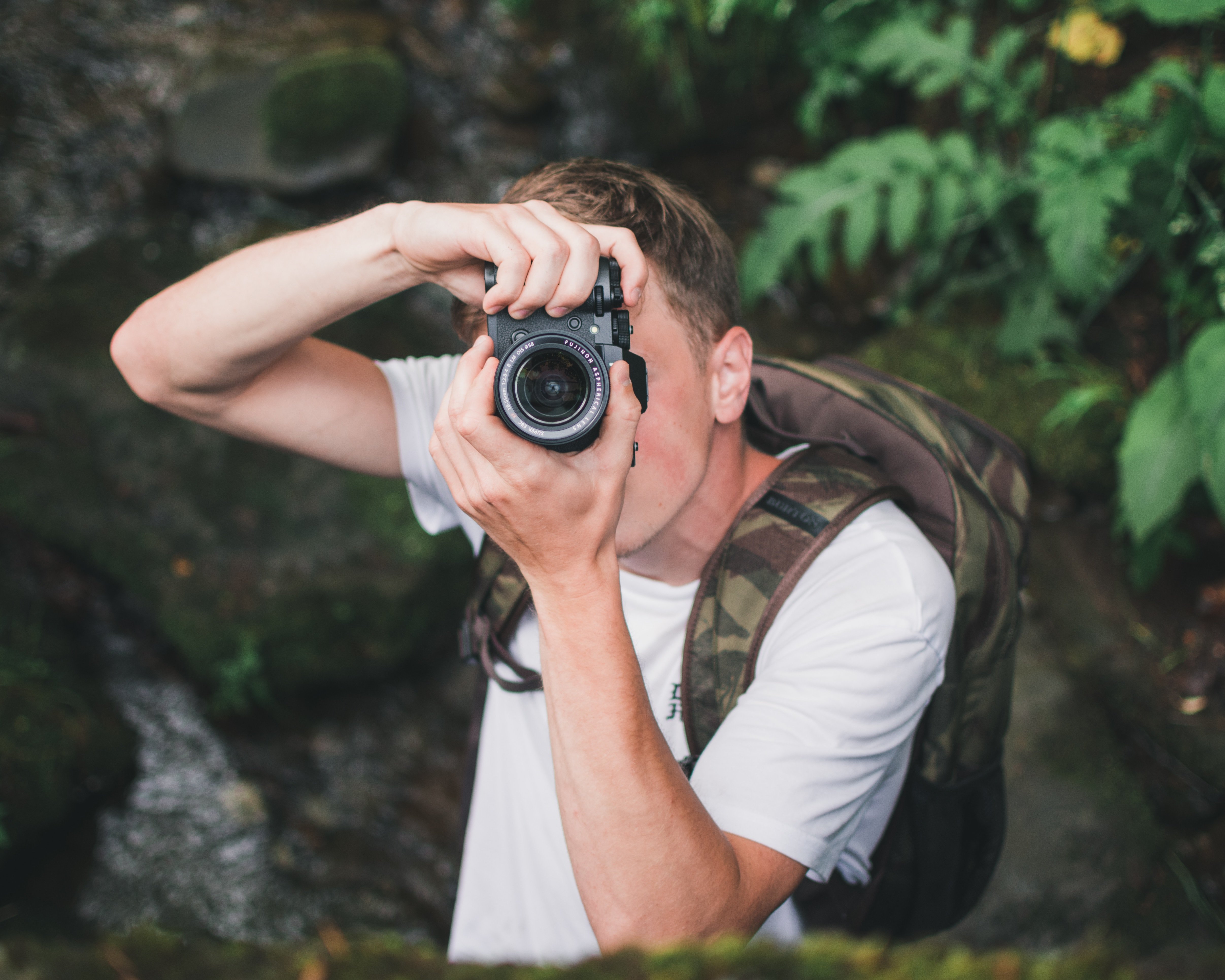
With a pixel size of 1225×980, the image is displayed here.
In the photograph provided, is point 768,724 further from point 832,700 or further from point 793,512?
point 793,512

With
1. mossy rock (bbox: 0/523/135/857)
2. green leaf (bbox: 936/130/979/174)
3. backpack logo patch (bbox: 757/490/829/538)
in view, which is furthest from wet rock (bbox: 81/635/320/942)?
green leaf (bbox: 936/130/979/174)

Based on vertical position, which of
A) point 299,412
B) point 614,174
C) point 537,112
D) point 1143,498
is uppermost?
point 537,112

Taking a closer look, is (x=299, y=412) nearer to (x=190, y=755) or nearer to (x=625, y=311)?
(x=625, y=311)

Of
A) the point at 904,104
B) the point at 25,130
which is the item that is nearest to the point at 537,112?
the point at 904,104

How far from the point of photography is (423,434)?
1790mm

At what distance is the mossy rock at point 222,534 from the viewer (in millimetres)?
3014

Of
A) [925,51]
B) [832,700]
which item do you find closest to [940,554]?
[832,700]

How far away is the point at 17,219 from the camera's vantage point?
13.3 ft

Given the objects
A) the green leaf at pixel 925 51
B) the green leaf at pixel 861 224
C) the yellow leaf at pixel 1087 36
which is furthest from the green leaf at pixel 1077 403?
the yellow leaf at pixel 1087 36

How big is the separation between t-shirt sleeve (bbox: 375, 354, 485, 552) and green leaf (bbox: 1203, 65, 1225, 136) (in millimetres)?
2478

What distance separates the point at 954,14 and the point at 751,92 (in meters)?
1.19

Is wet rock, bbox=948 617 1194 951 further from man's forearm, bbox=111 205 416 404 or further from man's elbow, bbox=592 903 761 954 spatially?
man's forearm, bbox=111 205 416 404

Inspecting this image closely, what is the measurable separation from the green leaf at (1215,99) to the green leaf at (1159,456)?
30.4 inches

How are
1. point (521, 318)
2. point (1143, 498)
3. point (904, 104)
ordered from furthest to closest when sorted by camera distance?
point (904, 104)
point (1143, 498)
point (521, 318)
